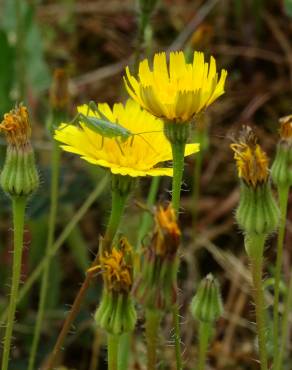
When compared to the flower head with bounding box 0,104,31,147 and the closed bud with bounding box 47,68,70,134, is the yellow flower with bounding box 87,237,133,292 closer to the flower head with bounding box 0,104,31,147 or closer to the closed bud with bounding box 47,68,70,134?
the flower head with bounding box 0,104,31,147

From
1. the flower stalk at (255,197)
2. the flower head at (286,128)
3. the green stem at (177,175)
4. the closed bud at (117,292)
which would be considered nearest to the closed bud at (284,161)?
the flower head at (286,128)

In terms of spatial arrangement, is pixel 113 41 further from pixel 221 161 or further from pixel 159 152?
pixel 159 152

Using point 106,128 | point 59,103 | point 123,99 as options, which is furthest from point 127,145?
point 123,99

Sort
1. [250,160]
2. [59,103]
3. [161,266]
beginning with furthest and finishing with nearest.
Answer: [59,103]
[250,160]
[161,266]

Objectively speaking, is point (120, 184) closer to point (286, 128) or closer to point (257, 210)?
point (257, 210)

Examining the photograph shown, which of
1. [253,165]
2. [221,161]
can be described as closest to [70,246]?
[221,161]

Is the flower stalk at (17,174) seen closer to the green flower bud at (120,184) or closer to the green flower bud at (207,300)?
the green flower bud at (120,184)

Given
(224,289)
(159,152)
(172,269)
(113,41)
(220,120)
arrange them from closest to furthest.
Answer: (172,269)
(159,152)
(224,289)
(220,120)
(113,41)
